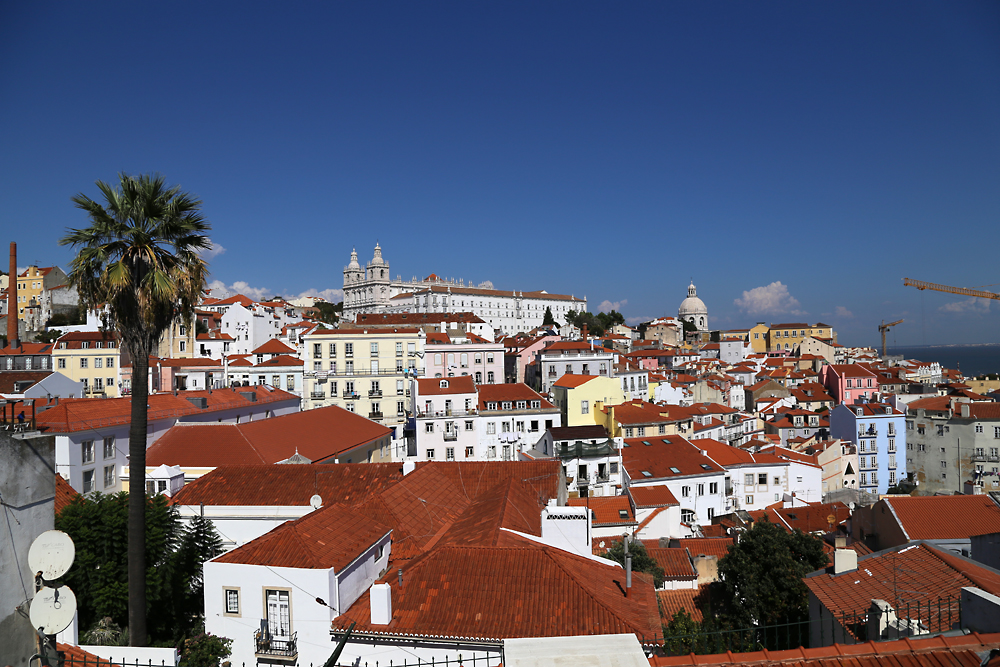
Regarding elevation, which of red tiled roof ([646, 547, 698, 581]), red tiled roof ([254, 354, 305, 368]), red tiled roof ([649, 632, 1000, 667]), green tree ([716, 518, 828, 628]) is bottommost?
red tiled roof ([646, 547, 698, 581])

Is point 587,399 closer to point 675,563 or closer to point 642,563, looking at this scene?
point 675,563

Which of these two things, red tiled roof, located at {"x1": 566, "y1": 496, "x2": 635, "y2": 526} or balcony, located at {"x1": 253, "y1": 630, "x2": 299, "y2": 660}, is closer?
balcony, located at {"x1": 253, "y1": 630, "x2": 299, "y2": 660}

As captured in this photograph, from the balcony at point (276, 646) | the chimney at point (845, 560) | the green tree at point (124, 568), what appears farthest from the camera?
the chimney at point (845, 560)

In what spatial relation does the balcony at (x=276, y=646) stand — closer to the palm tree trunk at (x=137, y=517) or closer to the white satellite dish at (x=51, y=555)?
the palm tree trunk at (x=137, y=517)

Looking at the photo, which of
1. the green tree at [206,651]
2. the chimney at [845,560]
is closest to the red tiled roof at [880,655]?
the chimney at [845,560]

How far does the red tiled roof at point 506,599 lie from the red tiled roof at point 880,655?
3941 millimetres

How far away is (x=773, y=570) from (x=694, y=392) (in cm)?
5752

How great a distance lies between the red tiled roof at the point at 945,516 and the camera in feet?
65.3

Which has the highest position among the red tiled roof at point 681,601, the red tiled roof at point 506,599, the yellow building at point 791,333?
the yellow building at point 791,333

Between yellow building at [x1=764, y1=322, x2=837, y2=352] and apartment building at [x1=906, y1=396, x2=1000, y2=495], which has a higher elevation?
yellow building at [x1=764, y1=322, x2=837, y2=352]

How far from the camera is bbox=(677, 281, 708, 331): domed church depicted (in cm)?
17488

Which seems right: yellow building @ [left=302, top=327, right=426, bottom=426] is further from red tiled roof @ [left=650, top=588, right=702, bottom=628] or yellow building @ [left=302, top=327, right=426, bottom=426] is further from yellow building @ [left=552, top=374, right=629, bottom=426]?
red tiled roof @ [left=650, top=588, right=702, bottom=628]

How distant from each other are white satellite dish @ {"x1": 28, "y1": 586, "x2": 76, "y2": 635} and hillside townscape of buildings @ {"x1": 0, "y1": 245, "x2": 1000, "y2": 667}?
0.80 metres

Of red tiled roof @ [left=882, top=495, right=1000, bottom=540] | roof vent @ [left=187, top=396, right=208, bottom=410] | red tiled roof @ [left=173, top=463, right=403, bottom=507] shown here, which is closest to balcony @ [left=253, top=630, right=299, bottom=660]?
red tiled roof @ [left=173, top=463, right=403, bottom=507]
